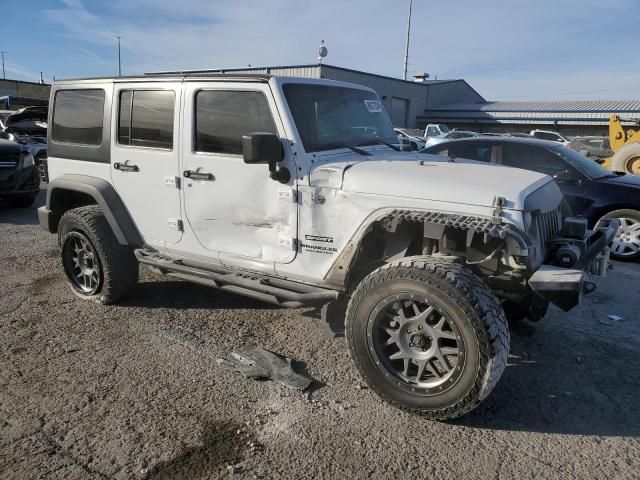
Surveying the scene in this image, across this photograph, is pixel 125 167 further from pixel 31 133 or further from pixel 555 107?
pixel 555 107

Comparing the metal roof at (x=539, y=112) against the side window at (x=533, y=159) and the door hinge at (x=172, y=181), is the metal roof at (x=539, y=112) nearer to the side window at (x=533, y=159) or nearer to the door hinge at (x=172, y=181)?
the side window at (x=533, y=159)

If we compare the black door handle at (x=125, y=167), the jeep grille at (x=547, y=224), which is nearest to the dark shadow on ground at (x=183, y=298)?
the black door handle at (x=125, y=167)

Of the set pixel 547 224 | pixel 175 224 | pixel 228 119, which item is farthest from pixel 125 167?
pixel 547 224

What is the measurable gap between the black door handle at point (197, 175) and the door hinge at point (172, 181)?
0.11 m

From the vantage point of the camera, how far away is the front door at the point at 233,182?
3.60m

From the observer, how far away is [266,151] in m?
3.27

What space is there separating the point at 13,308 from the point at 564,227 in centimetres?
483

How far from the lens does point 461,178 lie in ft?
10.2

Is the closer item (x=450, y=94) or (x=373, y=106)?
(x=373, y=106)

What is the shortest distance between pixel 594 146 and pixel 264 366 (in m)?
20.5

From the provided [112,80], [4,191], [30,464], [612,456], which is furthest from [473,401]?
[4,191]

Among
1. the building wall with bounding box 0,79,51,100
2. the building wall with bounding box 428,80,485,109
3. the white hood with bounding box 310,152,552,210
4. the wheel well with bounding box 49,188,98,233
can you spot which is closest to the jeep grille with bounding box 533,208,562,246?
the white hood with bounding box 310,152,552,210

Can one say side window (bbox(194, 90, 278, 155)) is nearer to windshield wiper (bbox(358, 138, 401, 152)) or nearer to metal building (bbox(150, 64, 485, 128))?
windshield wiper (bbox(358, 138, 401, 152))

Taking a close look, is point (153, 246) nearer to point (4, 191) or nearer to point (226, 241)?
point (226, 241)
